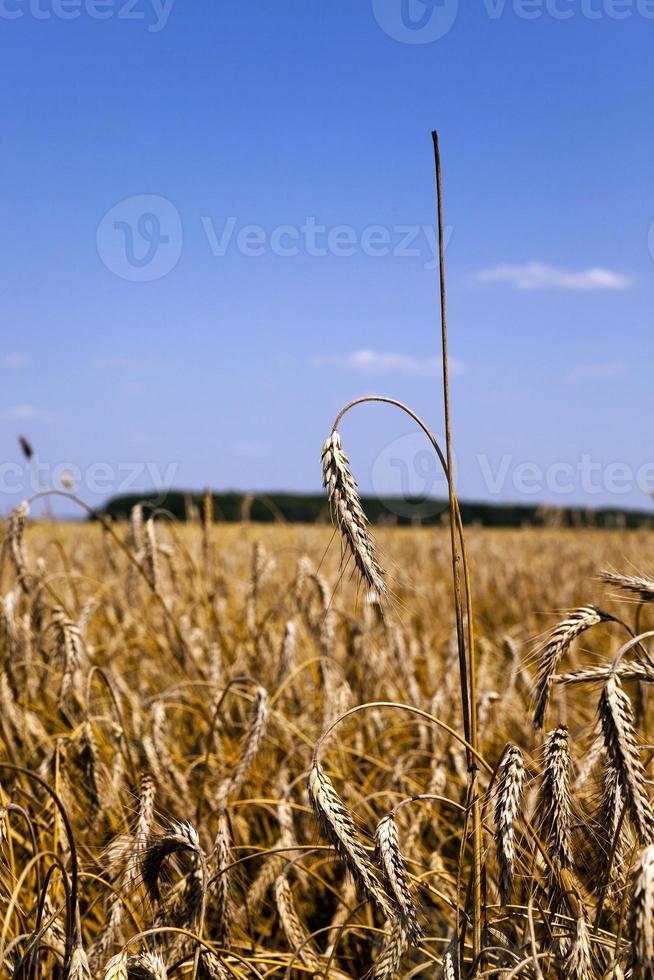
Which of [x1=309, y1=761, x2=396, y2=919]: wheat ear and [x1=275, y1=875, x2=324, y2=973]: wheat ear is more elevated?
[x1=309, y1=761, x2=396, y2=919]: wheat ear

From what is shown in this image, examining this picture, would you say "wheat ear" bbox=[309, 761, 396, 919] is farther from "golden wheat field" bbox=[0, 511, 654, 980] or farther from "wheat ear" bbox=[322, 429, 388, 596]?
"wheat ear" bbox=[322, 429, 388, 596]

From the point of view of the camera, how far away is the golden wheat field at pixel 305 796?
1.28 m

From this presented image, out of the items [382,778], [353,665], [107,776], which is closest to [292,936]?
[107,776]

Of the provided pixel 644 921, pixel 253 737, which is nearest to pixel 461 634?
pixel 644 921

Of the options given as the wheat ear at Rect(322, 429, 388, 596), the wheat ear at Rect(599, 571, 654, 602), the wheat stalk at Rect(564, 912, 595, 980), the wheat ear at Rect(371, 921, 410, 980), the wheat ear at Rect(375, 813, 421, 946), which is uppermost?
the wheat ear at Rect(322, 429, 388, 596)

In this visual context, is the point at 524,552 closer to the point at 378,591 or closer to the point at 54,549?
the point at 54,549

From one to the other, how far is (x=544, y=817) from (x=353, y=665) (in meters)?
2.42

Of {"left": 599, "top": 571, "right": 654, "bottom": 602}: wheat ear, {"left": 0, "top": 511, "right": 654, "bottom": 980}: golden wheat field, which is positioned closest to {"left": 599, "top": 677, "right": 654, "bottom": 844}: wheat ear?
{"left": 0, "top": 511, "right": 654, "bottom": 980}: golden wheat field

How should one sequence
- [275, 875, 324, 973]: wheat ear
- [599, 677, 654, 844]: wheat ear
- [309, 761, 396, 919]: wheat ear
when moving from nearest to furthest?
1. [599, 677, 654, 844]: wheat ear
2. [309, 761, 396, 919]: wheat ear
3. [275, 875, 324, 973]: wheat ear

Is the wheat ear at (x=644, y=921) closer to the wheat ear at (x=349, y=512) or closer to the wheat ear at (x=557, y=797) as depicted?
the wheat ear at (x=557, y=797)

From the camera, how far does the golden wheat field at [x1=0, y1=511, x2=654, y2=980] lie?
4.19 feet

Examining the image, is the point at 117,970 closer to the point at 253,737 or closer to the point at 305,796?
the point at 253,737

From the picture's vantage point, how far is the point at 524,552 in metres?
10.4

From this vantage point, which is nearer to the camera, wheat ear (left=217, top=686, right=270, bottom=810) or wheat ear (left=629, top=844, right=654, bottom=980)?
wheat ear (left=629, top=844, right=654, bottom=980)
